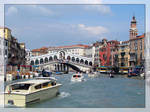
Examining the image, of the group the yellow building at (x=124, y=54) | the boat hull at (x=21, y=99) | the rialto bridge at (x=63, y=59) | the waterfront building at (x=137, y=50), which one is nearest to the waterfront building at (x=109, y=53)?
the yellow building at (x=124, y=54)

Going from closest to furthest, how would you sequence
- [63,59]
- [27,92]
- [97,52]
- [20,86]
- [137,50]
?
1. [27,92]
2. [20,86]
3. [137,50]
4. [63,59]
5. [97,52]

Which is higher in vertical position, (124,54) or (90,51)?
(90,51)

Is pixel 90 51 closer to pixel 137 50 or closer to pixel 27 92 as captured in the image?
pixel 137 50

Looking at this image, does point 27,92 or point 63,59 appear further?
point 63,59

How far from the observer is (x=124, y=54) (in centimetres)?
4203

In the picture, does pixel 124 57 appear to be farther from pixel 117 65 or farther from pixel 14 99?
pixel 14 99

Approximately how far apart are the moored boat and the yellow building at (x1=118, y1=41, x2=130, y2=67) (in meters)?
31.4

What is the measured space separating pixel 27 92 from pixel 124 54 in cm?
3433

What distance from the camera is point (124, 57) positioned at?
42.1 meters

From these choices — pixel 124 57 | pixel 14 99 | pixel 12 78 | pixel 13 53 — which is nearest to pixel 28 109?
pixel 14 99

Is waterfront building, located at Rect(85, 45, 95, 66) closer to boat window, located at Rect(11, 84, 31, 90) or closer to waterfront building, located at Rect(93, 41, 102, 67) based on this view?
waterfront building, located at Rect(93, 41, 102, 67)

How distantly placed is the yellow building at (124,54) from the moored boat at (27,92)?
31.4 meters

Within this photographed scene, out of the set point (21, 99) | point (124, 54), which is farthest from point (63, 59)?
point (21, 99)

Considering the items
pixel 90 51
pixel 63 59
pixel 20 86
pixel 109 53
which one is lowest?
pixel 20 86
